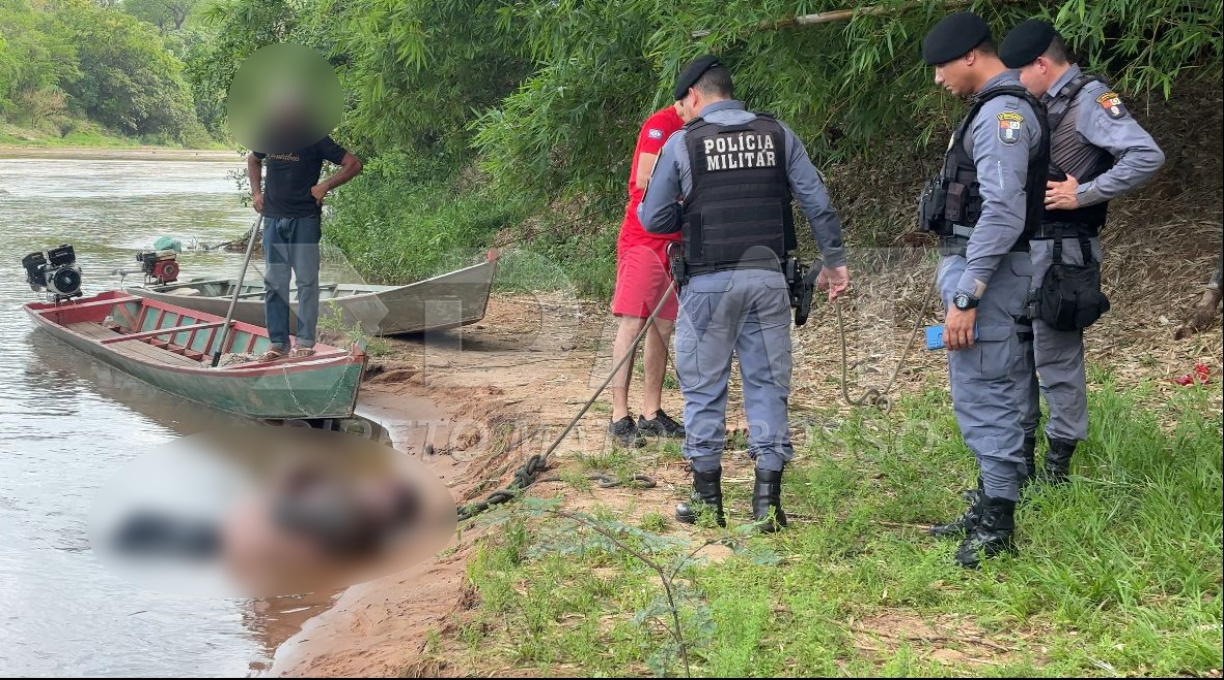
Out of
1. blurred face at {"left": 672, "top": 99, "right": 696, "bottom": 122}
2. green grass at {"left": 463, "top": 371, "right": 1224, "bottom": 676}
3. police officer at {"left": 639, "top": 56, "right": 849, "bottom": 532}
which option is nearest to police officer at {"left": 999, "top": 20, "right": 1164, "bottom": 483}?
green grass at {"left": 463, "top": 371, "right": 1224, "bottom": 676}

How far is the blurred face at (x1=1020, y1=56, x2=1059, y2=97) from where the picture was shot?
450 centimetres

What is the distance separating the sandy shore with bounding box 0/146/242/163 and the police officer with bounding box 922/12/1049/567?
1950 inches

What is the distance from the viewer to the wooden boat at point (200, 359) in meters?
7.68

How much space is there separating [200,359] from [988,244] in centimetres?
746

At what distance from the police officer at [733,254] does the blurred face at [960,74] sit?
0.72 meters

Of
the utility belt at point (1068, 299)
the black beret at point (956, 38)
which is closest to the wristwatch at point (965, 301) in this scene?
the utility belt at point (1068, 299)

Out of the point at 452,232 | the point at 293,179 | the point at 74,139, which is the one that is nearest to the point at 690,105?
the point at 293,179

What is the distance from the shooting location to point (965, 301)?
3.96 metres

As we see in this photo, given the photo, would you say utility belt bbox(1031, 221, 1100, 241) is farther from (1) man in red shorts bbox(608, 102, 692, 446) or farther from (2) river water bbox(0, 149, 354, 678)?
(2) river water bbox(0, 149, 354, 678)

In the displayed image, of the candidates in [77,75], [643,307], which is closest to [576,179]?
[643,307]

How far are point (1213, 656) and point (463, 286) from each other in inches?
285

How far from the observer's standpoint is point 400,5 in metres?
11.9

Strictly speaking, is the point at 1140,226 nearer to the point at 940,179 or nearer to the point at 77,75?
the point at 940,179

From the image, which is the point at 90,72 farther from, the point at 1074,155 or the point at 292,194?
the point at 1074,155
